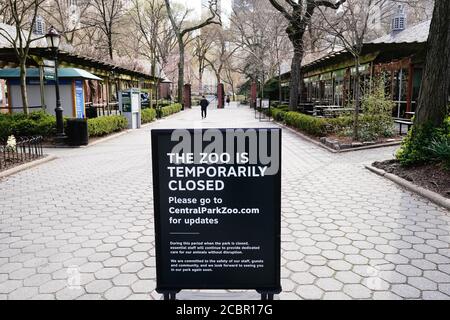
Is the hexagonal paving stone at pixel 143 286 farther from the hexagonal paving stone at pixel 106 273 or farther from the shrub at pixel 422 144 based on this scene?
the shrub at pixel 422 144

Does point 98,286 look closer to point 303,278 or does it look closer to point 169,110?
point 303,278

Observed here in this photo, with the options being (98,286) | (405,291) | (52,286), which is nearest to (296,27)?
(405,291)

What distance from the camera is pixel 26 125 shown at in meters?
13.7

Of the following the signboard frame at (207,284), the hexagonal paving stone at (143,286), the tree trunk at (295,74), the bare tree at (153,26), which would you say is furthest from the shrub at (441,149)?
the bare tree at (153,26)

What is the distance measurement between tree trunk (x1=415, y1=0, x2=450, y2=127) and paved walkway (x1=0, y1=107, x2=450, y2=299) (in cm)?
187

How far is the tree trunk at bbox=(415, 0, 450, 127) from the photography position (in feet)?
27.2

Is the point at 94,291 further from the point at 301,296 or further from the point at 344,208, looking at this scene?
the point at 344,208

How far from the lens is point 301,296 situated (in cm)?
349

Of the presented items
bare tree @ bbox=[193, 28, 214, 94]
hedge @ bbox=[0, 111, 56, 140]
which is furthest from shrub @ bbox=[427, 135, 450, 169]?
bare tree @ bbox=[193, 28, 214, 94]

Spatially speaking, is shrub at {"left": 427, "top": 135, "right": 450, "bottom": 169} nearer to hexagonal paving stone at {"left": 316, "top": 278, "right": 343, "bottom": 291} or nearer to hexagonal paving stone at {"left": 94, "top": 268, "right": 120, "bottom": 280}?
hexagonal paving stone at {"left": 316, "top": 278, "right": 343, "bottom": 291}

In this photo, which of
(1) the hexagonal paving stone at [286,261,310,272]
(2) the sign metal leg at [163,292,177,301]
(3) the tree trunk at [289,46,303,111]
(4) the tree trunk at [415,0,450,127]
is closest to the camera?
(2) the sign metal leg at [163,292,177,301]

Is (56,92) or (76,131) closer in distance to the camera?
(76,131)

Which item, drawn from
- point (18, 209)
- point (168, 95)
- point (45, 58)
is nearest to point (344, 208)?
point (18, 209)

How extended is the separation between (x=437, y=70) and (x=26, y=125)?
12.6 metres
